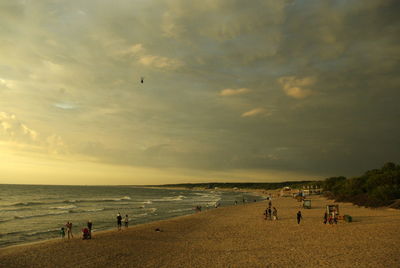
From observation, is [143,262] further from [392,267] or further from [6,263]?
[392,267]

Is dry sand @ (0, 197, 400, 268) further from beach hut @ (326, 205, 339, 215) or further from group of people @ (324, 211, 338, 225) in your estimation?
beach hut @ (326, 205, 339, 215)

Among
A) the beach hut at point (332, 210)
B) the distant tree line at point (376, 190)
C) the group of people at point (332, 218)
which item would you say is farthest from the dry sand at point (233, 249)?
the distant tree line at point (376, 190)

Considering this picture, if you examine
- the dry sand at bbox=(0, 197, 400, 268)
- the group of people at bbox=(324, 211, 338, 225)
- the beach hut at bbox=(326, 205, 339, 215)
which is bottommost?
the dry sand at bbox=(0, 197, 400, 268)

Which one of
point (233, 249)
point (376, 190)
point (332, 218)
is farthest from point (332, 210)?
point (376, 190)

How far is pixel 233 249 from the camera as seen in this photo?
18734mm

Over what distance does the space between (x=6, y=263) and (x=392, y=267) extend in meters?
20.6

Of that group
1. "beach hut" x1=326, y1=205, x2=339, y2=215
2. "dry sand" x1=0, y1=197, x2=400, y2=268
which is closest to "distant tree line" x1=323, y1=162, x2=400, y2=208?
"beach hut" x1=326, y1=205, x2=339, y2=215

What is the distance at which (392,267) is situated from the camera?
13.8 meters

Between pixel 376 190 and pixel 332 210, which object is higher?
pixel 376 190

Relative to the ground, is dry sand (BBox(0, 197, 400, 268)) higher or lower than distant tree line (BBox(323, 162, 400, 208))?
lower

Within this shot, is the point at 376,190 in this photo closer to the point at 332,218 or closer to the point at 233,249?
the point at 332,218

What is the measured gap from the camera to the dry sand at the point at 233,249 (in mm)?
15742

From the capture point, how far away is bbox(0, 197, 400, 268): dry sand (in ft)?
51.6

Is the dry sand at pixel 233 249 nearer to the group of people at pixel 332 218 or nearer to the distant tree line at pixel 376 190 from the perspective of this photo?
the group of people at pixel 332 218
